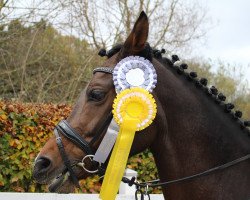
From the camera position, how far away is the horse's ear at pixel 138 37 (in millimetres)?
2830

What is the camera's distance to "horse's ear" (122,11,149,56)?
2.83 meters

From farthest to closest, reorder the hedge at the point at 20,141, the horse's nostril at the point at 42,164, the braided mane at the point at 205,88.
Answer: the hedge at the point at 20,141 < the braided mane at the point at 205,88 < the horse's nostril at the point at 42,164

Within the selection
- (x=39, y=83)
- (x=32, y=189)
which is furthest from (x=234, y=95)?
(x=32, y=189)

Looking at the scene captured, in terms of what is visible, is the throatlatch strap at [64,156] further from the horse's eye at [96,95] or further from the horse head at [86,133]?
the horse's eye at [96,95]

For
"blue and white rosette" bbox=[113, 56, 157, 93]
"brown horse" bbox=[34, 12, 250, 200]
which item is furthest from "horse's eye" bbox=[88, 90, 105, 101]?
"blue and white rosette" bbox=[113, 56, 157, 93]

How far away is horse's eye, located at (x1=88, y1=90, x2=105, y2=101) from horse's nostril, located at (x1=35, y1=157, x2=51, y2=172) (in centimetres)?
46

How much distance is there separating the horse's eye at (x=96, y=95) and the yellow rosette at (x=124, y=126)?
0.09m

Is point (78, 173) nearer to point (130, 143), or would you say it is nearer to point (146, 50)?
point (130, 143)

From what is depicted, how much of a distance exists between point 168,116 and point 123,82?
36 centimetres

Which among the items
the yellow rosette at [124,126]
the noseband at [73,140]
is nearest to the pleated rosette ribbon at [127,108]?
the yellow rosette at [124,126]

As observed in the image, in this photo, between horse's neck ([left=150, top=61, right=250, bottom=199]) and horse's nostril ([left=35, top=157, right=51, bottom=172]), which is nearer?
horse's nostril ([left=35, top=157, right=51, bottom=172])

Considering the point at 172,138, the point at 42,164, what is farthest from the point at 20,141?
the point at 172,138

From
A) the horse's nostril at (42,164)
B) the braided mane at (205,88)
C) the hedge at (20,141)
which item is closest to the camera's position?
the horse's nostril at (42,164)

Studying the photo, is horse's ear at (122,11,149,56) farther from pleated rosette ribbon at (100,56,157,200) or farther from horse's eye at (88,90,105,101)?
horse's eye at (88,90,105,101)
